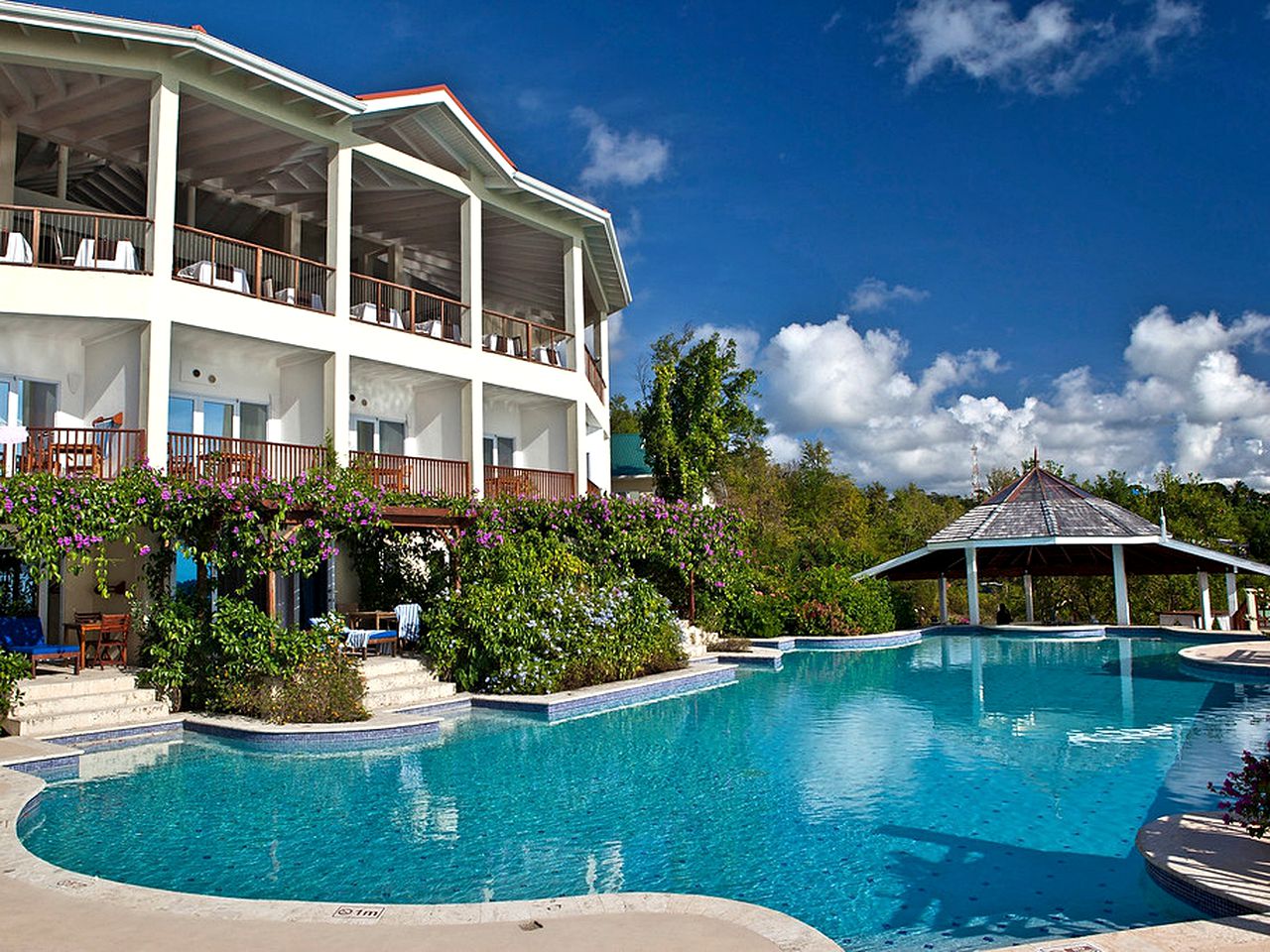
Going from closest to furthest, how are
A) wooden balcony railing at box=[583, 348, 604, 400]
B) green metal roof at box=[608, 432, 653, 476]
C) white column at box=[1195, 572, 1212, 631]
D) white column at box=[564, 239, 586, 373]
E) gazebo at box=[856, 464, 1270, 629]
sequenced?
1. white column at box=[564, 239, 586, 373]
2. wooden balcony railing at box=[583, 348, 604, 400]
3. white column at box=[1195, 572, 1212, 631]
4. gazebo at box=[856, 464, 1270, 629]
5. green metal roof at box=[608, 432, 653, 476]

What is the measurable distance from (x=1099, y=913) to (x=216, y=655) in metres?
10.8

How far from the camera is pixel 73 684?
11570mm

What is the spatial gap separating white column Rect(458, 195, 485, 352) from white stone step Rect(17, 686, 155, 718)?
8.16 metres

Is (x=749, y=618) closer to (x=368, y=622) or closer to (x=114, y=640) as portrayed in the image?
(x=368, y=622)

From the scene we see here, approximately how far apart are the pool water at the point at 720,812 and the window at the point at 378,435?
856cm

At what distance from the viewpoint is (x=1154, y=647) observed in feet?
75.1

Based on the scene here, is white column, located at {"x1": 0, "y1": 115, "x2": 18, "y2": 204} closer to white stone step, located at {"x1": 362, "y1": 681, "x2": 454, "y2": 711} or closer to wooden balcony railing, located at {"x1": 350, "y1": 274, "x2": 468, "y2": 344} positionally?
wooden balcony railing, located at {"x1": 350, "y1": 274, "x2": 468, "y2": 344}

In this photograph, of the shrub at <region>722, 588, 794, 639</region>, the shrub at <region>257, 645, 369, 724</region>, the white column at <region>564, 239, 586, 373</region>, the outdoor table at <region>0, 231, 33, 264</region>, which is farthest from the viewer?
the shrub at <region>722, 588, 794, 639</region>

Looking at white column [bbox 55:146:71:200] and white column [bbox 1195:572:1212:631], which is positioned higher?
white column [bbox 55:146:71:200]

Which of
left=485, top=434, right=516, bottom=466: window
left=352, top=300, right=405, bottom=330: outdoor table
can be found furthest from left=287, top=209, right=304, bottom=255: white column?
left=485, top=434, right=516, bottom=466: window

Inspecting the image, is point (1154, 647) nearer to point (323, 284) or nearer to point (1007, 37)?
point (1007, 37)

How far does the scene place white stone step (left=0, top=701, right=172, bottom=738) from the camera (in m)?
10.6

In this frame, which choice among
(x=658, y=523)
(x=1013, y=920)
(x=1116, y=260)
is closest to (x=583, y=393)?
(x=658, y=523)

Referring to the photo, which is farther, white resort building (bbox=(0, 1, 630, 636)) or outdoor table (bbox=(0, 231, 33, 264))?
white resort building (bbox=(0, 1, 630, 636))
